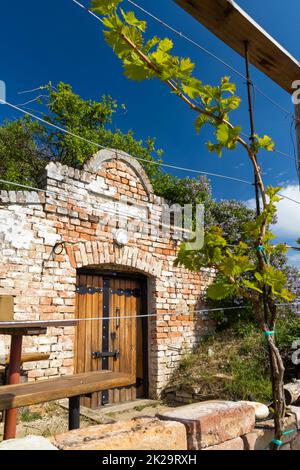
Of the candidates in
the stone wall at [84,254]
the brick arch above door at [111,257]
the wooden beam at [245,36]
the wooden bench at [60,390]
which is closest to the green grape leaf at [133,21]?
the wooden beam at [245,36]

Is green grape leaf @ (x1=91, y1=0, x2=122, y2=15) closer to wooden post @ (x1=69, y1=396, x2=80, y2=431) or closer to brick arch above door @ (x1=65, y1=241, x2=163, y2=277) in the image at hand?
wooden post @ (x1=69, y1=396, x2=80, y2=431)

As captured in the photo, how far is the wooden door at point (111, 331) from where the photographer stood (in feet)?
17.0

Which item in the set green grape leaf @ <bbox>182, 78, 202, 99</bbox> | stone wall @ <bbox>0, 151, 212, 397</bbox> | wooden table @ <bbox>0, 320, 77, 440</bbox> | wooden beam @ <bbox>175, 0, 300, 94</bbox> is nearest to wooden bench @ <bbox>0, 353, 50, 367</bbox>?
stone wall @ <bbox>0, 151, 212, 397</bbox>

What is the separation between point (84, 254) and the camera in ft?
16.5

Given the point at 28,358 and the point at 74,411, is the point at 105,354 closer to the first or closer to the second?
the point at 28,358

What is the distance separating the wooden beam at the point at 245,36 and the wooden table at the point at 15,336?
8.11 feet

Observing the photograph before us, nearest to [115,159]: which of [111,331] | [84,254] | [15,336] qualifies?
[84,254]

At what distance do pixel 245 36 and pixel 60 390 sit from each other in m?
2.74

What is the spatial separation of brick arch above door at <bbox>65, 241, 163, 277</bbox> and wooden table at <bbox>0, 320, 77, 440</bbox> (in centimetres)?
194

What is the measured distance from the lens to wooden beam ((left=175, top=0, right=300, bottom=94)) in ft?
7.99

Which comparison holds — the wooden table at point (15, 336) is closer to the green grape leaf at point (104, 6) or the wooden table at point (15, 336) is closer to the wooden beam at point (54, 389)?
the wooden beam at point (54, 389)
